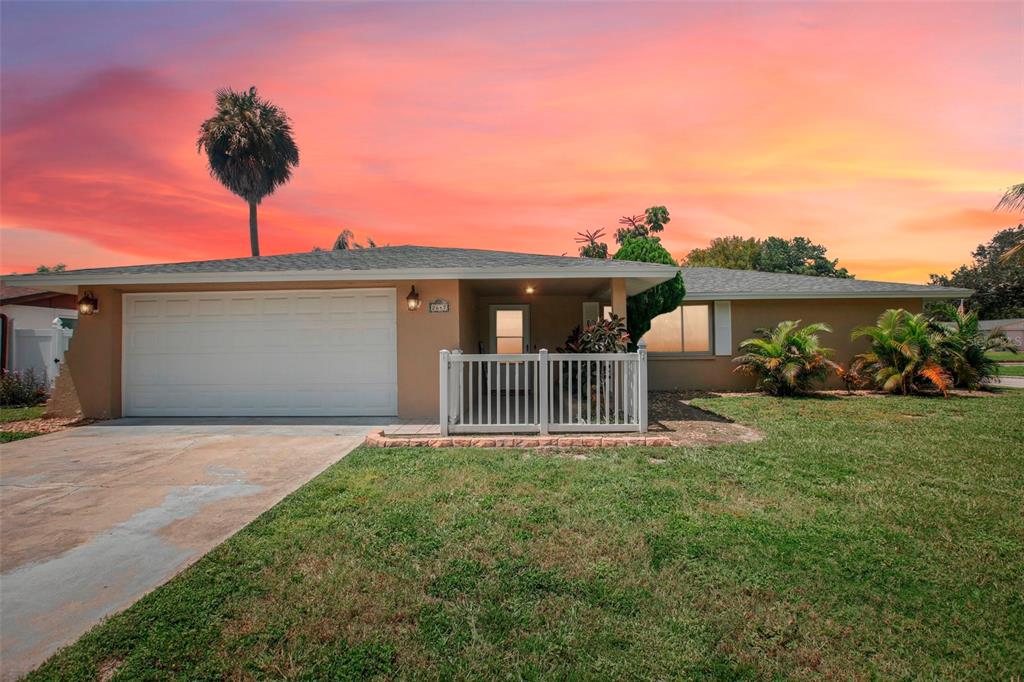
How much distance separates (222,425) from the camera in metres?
8.08

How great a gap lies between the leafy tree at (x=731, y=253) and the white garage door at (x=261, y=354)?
110 ft

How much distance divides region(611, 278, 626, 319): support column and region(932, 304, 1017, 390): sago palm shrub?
A: 8.16m

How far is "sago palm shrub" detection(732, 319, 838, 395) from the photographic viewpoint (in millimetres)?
10898

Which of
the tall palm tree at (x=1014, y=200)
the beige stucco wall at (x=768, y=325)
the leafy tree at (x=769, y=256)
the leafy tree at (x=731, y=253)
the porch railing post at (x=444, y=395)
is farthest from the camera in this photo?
the leafy tree at (x=769, y=256)

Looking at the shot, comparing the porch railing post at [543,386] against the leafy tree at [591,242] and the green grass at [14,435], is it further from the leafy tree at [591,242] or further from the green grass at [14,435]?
the leafy tree at [591,242]

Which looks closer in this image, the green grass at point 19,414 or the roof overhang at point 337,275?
the roof overhang at point 337,275

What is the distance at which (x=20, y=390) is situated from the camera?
11219 mm

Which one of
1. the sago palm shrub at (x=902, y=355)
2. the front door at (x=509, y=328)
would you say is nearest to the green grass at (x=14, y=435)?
the front door at (x=509, y=328)

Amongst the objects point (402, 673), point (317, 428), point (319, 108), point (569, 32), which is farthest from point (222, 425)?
point (569, 32)

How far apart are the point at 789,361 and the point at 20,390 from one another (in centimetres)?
1697

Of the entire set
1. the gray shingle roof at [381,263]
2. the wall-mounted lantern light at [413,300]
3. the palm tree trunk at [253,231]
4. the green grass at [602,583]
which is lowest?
the green grass at [602,583]

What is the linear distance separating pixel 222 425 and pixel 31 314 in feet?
38.3

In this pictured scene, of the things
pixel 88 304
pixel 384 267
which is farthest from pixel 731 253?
pixel 88 304

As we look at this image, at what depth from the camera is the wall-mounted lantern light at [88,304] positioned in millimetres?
8680
